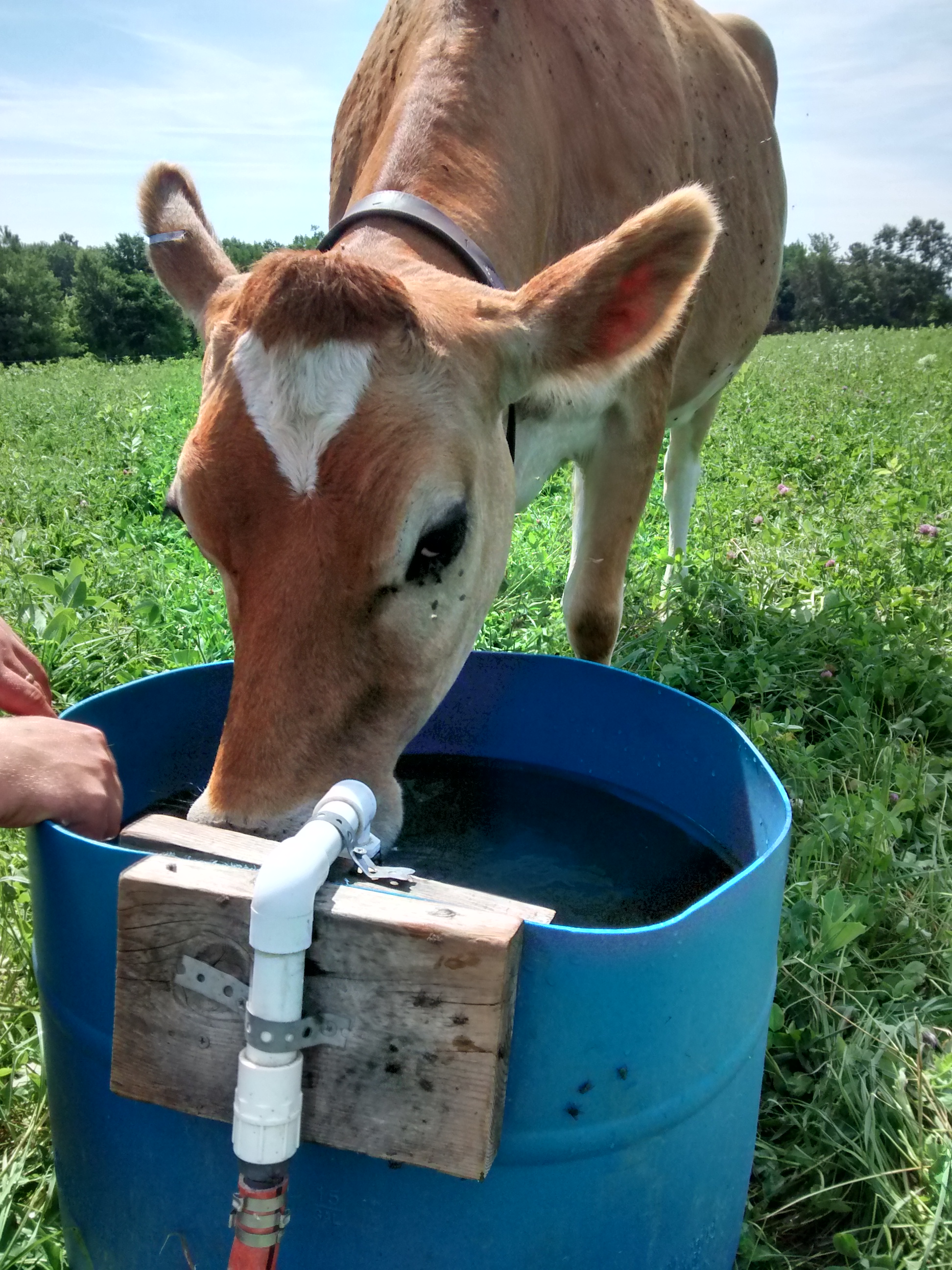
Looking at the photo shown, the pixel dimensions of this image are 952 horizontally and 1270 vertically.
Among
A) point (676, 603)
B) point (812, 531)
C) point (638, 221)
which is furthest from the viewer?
point (812, 531)

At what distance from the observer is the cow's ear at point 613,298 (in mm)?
1878

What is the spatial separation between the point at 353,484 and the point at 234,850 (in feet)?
2.02

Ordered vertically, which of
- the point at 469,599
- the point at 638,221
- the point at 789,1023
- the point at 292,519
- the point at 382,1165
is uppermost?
the point at 638,221

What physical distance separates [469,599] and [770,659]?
6.25 ft

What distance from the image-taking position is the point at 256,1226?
945 mm

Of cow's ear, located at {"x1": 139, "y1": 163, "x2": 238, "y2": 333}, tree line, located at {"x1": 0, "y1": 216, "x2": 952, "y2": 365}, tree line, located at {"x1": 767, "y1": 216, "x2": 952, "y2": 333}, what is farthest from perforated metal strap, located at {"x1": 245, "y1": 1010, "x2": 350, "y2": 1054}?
tree line, located at {"x1": 767, "y1": 216, "x2": 952, "y2": 333}

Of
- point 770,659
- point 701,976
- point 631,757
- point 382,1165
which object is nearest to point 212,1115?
point 382,1165

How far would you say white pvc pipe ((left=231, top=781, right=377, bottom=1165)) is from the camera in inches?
37.1

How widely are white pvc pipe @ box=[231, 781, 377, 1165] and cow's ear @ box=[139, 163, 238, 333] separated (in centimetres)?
171

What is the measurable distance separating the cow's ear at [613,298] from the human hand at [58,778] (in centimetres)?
107

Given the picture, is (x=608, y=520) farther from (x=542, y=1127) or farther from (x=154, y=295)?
(x=154, y=295)

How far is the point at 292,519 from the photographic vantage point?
1520 millimetres

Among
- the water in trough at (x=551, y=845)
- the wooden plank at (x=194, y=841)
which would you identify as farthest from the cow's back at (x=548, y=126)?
the wooden plank at (x=194, y=841)

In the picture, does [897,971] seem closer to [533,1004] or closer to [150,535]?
[533,1004]
